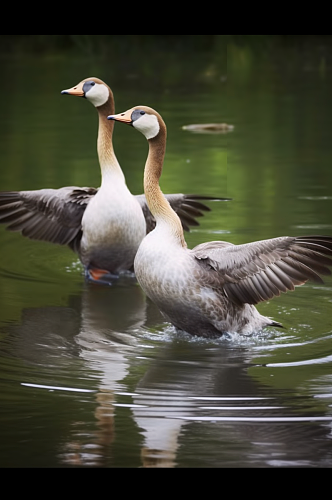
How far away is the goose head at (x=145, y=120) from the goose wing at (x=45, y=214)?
2.04 meters

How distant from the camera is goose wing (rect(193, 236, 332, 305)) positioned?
7.78 meters

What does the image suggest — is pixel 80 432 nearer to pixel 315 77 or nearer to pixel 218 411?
pixel 218 411

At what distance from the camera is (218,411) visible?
21.9 ft

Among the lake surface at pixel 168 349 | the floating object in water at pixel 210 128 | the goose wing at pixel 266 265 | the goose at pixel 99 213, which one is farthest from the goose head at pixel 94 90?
the floating object in water at pixel 210 128

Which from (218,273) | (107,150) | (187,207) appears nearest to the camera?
(218,273)

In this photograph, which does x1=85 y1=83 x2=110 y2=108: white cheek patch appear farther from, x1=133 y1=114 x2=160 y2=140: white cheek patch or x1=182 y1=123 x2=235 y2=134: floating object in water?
x1=182 y1=123 x2=235 y2=134: floating object in water

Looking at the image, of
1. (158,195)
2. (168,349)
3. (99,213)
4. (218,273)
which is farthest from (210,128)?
(168,349)

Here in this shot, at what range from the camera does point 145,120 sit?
852 cm

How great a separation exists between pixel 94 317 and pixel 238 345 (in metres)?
1.39

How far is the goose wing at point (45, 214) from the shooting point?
10562mm

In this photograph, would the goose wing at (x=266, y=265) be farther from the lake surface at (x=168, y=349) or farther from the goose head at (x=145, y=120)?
the goose head at (x=145, y=120)

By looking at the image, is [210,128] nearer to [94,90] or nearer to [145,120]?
[94,90]

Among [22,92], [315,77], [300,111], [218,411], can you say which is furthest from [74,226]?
[315,77]

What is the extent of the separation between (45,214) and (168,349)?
311 cm
